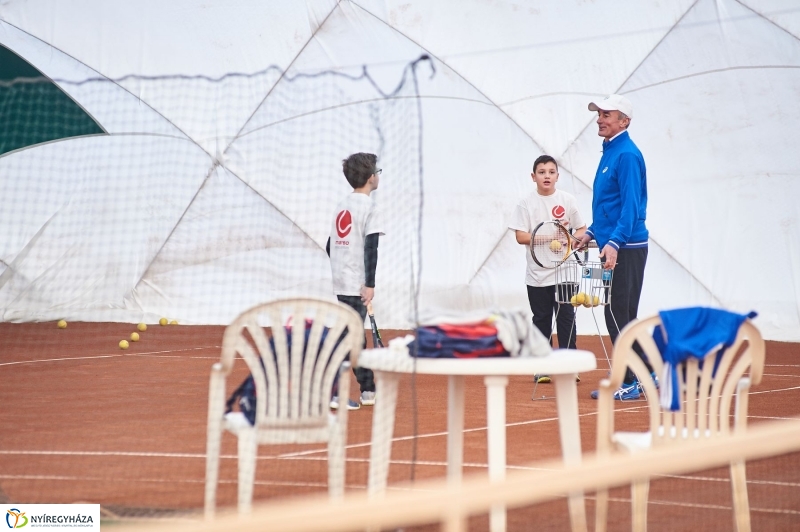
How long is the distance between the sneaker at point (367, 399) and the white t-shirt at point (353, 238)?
0.79m

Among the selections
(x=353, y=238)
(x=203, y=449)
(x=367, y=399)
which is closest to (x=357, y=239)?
(x=353, y=238)

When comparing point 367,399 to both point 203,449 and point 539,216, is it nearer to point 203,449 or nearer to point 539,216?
point 203,449

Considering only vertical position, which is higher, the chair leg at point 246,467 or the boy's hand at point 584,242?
the boy's hand at point 584,242

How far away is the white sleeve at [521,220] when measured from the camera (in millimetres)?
7758

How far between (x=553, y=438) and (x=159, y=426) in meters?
2.33

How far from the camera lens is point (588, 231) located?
23.3 ft

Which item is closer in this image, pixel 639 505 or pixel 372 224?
pixel 639 505

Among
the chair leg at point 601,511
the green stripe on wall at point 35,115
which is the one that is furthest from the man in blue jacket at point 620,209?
the green stripe on wall at point 35,115

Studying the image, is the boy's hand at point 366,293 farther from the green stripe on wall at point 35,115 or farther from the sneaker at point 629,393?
the green stripe on wall at point 35,115

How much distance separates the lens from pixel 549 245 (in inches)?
295

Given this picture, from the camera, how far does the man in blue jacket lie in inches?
264

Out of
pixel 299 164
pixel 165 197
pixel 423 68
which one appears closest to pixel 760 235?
pixel 423 68

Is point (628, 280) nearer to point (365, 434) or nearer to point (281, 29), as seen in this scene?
point (365, 434)

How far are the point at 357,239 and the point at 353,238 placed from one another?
27 millimetres
